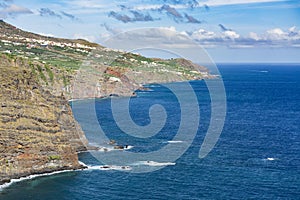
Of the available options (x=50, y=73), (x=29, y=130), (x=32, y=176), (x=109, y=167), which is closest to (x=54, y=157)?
(x=32, y=176)

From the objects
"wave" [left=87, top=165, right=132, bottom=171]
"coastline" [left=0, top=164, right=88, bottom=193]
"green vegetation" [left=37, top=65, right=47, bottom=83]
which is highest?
"green vegetation" [left=37, top=65, right=47, bottom=83]

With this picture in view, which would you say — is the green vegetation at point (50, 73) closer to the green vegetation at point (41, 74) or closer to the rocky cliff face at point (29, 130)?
the green vegetation at point (41, 74)

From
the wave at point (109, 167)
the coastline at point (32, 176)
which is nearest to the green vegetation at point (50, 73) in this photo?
the wave at point (109, 167)

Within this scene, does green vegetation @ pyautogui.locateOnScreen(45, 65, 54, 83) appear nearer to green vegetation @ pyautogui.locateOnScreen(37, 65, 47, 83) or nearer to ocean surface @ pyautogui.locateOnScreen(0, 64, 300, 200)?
green vegetation @ pyautogui.locateOnScreen(37, 65, 47, 83)

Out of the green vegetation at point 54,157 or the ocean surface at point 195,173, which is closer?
the ocean surface at point 195,173

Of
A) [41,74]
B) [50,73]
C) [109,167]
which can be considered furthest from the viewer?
[50,73]

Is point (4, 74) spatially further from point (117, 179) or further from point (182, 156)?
point (182, 156)

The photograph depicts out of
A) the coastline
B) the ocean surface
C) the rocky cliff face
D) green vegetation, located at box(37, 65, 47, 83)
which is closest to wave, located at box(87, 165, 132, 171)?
the ocean surface

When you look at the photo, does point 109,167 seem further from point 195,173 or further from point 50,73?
point 50,73

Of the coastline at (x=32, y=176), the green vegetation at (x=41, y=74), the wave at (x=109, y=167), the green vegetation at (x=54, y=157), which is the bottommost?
the coastline at (x=32, y=176)

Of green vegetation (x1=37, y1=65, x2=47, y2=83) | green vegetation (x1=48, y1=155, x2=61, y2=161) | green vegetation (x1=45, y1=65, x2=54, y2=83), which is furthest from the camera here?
green vegetation (x1=45, y1=65, x2=54, y2=83)
